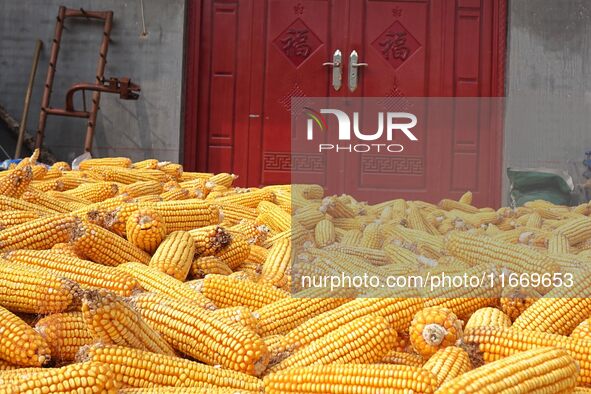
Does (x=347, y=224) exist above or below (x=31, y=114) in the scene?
below

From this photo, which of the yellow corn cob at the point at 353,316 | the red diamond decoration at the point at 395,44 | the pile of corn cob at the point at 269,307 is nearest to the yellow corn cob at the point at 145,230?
the pile of corn cob at the point at 269,307

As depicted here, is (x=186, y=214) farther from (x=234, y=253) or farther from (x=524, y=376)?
(x=524, y=376)

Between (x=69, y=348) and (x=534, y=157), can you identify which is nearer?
(x=69, y=348)

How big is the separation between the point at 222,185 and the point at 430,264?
2.64m

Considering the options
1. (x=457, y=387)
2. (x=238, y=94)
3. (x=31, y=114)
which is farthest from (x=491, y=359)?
(x=31, y=114)

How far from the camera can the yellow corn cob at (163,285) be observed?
77.3 inches

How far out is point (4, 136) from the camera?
8836 mm

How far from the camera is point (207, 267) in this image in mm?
2408

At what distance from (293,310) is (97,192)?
234cm

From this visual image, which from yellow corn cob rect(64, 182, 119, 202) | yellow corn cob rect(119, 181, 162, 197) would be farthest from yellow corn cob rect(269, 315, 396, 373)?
yellow corn cob rect(64, 182, 119, 202)

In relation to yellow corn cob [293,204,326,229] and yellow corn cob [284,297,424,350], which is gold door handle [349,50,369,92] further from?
yellow corn cob [284,297,424,350]

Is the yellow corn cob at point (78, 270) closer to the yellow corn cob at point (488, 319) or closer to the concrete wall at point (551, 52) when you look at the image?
the yellow corn cob at point (488, 319)

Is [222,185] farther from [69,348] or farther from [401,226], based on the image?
[69,348]

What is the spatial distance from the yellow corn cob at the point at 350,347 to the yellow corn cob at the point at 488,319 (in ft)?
0.92
